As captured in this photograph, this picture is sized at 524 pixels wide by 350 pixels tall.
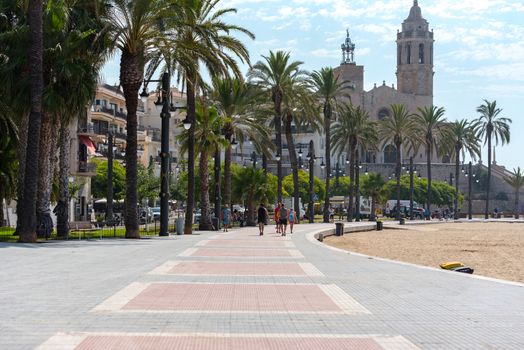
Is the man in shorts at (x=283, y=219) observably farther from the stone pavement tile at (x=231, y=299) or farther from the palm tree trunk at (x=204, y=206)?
the stone pavement tile at (x=231, y=299)

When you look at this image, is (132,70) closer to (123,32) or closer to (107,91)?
(123,32)

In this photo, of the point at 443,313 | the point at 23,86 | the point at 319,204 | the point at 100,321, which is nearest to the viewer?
the point at 100,321

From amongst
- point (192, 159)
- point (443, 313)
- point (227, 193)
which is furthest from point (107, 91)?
point (443, 313)

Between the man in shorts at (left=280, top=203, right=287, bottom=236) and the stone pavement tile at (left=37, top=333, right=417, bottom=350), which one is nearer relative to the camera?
the stone pavement tile at (left=37, top=333, right=417, bottom=350)

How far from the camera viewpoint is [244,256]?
21750 mm

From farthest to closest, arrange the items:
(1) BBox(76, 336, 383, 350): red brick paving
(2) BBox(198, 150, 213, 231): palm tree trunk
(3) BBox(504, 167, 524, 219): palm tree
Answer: (3) BBox(504, 167, 524, 219): palm tree, (2) BBox(198, 150, 213, 231): palm tree trunk, (1) BBox(76, 336, 383, 350): red brick paving

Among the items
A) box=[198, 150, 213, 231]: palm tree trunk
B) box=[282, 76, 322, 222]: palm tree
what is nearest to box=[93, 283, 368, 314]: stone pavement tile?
box=[198, 150, 213, 231]: palm tree trunk

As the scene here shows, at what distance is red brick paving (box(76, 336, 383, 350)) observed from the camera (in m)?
8.12

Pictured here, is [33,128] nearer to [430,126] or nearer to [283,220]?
[283,220]

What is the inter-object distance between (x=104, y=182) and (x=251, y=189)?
22616 millimetres

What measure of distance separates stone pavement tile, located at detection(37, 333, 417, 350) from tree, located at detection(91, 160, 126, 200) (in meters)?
66.5

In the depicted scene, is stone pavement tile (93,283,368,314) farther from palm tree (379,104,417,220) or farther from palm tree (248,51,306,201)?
palm tree (379,104,417,220)

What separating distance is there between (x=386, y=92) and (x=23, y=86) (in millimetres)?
115732

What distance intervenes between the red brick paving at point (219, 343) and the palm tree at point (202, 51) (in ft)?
85.2
